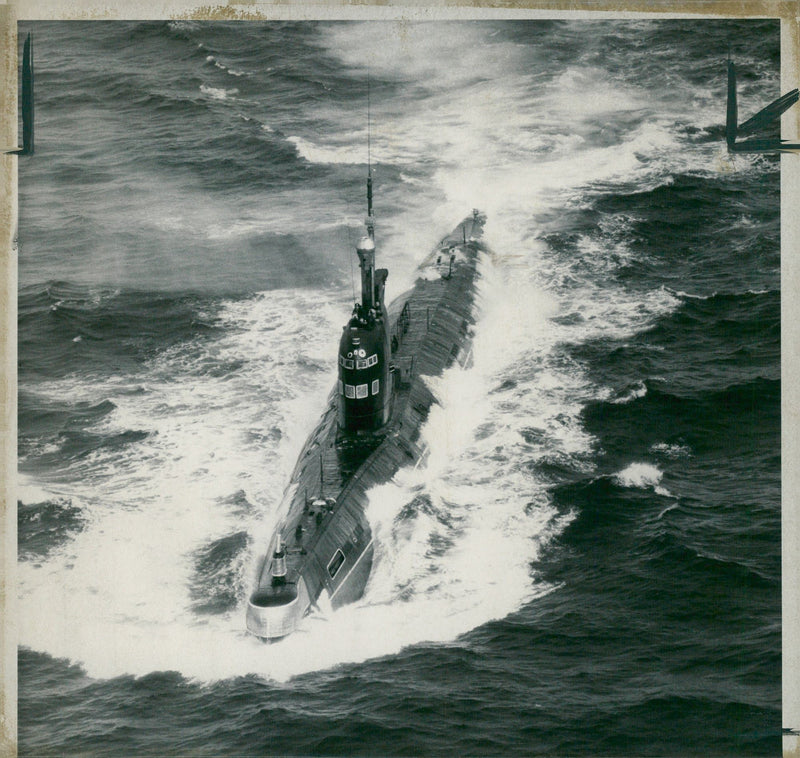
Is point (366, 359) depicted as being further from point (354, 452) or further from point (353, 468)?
point (353, 468)

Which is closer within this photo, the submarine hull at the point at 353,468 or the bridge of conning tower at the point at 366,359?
the submarine hull at the point at 353,468

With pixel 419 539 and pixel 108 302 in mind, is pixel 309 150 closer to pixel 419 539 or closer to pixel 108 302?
pixel 108 302

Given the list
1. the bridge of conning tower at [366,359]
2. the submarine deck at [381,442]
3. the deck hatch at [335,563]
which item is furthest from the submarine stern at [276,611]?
the bridge of conning tower at [366,359]

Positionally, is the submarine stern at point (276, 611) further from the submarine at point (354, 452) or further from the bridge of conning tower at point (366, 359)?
the bridge of conning tower at point (366, 359)

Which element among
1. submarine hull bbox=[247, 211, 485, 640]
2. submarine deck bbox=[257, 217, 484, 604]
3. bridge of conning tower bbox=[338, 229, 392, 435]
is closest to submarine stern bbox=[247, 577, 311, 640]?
submarine hull bbox=[247, 211, 485, 640]

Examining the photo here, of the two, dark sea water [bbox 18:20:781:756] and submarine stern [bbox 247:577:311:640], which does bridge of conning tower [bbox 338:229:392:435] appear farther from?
submarine stern [bbox 247:577:311:640]

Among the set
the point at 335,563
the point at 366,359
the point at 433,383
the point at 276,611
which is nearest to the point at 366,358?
the point at 366,359
